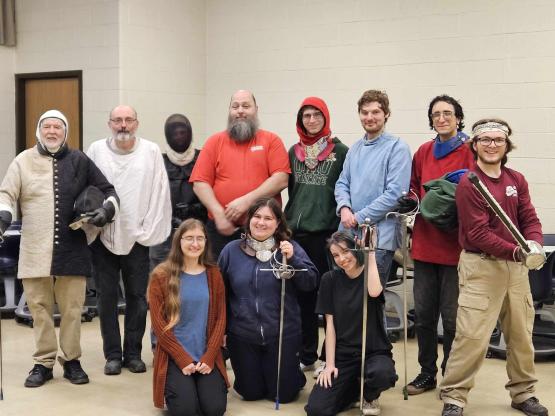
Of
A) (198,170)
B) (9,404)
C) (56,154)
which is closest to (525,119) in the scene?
(198,170)

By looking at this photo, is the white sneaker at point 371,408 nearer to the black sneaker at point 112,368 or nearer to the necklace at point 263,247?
the necklace at point 263,247

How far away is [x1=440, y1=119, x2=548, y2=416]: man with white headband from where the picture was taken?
342cm

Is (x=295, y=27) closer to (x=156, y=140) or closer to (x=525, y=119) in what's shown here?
(x=156, y=140)

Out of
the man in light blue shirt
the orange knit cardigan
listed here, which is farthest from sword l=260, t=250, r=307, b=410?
the man in light blue shirt

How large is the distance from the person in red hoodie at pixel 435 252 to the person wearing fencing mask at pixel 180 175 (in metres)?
1.36

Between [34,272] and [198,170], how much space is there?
1.03 meters

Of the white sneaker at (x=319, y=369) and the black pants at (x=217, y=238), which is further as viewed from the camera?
the black pants at (x=217, y=238)

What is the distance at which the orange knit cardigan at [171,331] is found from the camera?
3.63m

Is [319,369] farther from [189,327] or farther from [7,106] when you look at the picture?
[7,106]

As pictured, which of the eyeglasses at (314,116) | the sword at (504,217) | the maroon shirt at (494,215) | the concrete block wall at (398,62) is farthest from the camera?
the concrete block wall at (398,62)

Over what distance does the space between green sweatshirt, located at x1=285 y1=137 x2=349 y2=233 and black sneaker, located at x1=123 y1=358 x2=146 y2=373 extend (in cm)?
113

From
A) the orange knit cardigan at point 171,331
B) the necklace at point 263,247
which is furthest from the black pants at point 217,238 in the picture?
the orange knit cardigan at point 171,331

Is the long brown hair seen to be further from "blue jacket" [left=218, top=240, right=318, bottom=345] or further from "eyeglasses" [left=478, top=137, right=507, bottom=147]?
"eyeglasses" [left=478, top=137, right=507, bottom=147]

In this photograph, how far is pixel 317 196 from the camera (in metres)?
4.22
